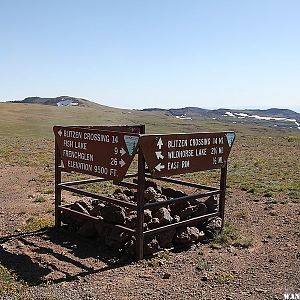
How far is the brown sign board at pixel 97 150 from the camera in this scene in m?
8.12

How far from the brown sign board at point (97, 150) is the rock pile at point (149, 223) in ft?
3.15

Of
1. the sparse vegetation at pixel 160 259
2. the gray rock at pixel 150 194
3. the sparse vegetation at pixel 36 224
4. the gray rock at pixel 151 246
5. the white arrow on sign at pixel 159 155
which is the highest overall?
the white arrow on sign at pixel 159 155

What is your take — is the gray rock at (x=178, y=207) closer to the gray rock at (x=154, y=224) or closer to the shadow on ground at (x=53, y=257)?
the gray rock at (x=154, y=224)

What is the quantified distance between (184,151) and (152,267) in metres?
2.40

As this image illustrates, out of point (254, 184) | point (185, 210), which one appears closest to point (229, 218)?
point (185, 210)

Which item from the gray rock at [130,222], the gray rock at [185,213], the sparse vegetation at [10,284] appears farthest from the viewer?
the gray rock at [185,213]

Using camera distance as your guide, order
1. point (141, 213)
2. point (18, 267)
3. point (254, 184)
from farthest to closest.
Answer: point (254, 184), point (141, 213), point (18, 267)

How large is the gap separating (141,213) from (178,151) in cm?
148

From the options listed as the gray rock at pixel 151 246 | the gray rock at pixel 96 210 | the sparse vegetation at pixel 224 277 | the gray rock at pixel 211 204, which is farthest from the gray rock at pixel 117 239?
the gray rock at pixel 211 204

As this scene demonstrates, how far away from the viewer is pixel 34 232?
9617 millimetres

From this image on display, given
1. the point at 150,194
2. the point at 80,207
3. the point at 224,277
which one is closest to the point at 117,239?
the point at 80,207

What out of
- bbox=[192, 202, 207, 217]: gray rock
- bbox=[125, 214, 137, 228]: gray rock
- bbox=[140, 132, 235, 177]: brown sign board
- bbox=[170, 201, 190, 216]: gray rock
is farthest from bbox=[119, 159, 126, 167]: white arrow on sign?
bbox=[192, 202, 207, 217]: gray rock

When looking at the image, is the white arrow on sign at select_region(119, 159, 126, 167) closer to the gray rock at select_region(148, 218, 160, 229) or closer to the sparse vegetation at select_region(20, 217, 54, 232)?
the gray rock at select_region(148, 218, 160, 229)

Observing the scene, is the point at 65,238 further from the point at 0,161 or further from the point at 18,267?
the point at 0,161
